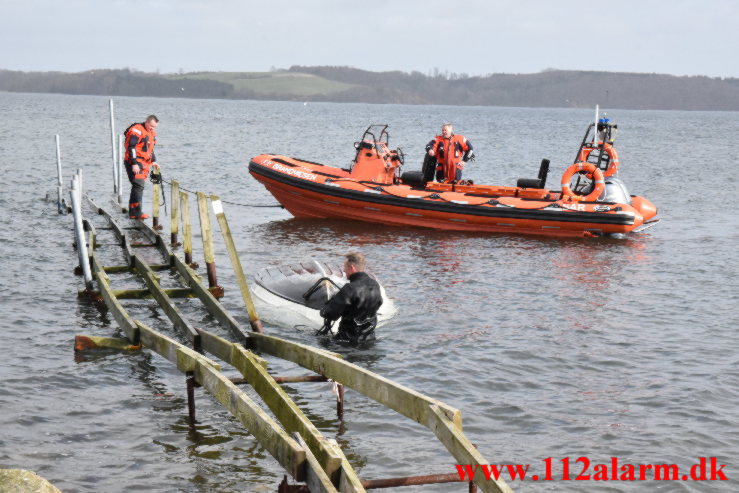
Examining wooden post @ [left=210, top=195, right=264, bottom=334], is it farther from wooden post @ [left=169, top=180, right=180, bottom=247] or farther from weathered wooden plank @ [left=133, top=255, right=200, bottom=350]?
wooden post @ [left=169, top=180, right=180, bottom=247]

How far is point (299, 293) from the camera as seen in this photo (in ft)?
35.7

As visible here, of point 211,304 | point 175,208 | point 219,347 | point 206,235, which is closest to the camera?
point 219,347

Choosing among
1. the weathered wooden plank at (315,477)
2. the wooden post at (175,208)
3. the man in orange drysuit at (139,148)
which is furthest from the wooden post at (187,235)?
the weathered wooden plank at (315,477)

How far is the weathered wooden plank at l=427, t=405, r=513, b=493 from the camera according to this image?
4793 millimetres

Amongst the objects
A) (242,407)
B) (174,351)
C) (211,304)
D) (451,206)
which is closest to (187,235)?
(211,304)

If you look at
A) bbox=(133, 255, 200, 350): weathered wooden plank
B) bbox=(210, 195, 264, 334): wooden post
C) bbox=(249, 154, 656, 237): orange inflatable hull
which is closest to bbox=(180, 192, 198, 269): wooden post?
bbox=(133, 255, 200, 350): weathered wooden plank

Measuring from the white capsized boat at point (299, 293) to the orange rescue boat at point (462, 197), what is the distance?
7394mm

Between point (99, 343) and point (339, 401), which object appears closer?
point (339, 401)

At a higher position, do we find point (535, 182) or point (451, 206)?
point (535, 182)

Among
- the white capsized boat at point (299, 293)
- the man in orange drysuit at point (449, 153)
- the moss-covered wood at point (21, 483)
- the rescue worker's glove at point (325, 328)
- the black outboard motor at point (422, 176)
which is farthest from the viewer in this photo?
the black outboard motor at point (422, 176)

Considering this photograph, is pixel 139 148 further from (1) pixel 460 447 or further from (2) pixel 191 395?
(1) pixel 460 447

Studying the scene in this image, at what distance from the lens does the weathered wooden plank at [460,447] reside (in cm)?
479

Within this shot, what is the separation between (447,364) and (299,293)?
220 centimetres

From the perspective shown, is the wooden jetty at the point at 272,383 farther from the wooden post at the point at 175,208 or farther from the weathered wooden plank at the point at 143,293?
the wooden post at the point at 175,208
